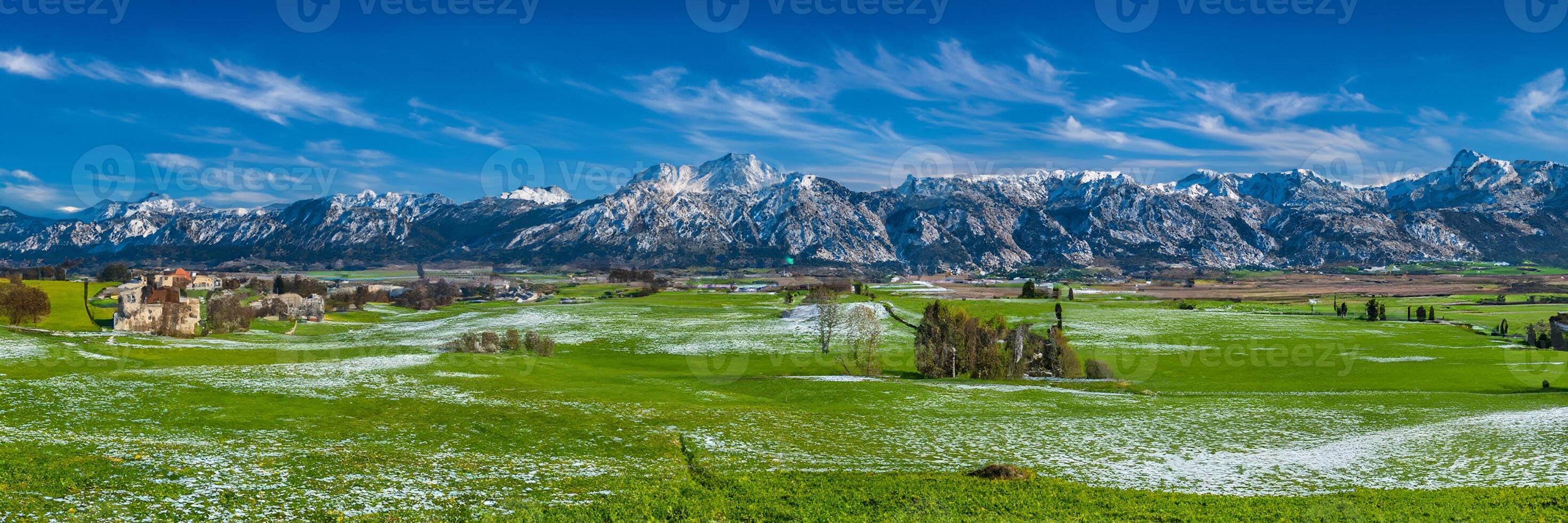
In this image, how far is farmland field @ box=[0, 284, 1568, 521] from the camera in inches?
913

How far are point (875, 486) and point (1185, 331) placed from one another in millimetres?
106487

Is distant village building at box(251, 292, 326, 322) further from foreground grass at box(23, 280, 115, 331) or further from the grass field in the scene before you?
foreground grass at box(23, 280, 115, 331)

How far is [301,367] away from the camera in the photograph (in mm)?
58375

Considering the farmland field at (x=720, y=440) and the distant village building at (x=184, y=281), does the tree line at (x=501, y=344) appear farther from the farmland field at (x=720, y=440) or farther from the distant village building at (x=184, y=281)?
the distant village building at (x=184, y=281)

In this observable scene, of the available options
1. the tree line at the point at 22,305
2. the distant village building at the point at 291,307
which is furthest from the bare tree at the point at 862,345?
the tree line at the point at 22,305

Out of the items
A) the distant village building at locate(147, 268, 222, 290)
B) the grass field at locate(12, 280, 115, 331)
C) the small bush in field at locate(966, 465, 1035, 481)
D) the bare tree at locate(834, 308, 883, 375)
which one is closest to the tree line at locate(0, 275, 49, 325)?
the grass field at locate(12, 280, 115, 331)

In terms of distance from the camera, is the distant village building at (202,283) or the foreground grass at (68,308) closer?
the foreground grass at (68,308)

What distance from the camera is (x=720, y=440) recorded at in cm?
3619

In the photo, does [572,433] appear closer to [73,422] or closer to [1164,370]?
[73,422]

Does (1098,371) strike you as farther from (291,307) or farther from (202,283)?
(202,283)

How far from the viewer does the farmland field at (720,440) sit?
76.1 ft

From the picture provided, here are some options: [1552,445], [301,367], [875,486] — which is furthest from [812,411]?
[301,367]
